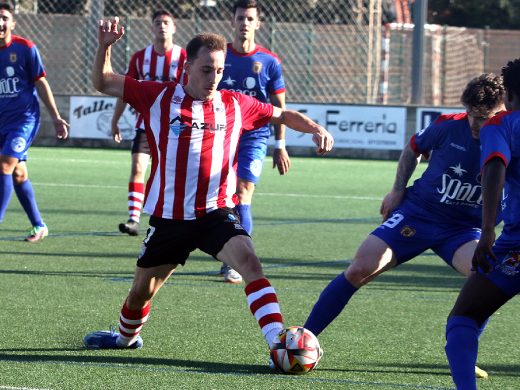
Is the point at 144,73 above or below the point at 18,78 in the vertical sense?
below

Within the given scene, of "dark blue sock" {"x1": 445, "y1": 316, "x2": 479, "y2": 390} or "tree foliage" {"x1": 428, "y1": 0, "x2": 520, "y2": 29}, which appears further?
"tree foliage" {"x1": 428, "y1": 0, "x2": 520, "y2": 29}

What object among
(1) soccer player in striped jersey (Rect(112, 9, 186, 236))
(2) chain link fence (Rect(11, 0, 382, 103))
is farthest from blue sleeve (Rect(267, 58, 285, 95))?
(2) chain link fence (Rect(11, 0, 382, 103))

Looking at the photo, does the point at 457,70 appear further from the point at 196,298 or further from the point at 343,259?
the point at 196,298

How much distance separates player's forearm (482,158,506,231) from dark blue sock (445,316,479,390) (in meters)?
0.46

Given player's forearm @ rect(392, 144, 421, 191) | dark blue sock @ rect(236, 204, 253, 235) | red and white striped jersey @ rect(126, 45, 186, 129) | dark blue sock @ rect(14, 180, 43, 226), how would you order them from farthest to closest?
red and white striped jersey @ rect(126, 45, 186, 129)
dark blue sock @ rect(14, 180, 43, 226)
dark blue sock @ rect(236, 204, 253, 235)
player's forearm @ rect(392, 144, 421, 191)

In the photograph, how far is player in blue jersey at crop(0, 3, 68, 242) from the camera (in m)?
10.4

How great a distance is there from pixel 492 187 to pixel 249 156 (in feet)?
14.3

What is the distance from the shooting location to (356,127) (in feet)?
68.7

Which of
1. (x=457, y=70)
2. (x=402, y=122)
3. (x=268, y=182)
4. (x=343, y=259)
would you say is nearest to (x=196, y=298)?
(x=343, y=259)

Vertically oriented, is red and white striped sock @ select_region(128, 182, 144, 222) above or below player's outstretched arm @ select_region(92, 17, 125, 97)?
below

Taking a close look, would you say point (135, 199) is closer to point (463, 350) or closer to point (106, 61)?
point (106, 61)

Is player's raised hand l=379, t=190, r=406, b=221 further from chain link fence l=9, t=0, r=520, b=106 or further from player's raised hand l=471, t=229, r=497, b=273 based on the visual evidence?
chain link fence l=9, t=0, r=520, b=106

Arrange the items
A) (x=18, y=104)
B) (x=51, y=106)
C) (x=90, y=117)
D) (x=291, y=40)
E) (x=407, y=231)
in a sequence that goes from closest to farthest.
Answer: (x=407, y=231) → (x=51, y=106) → (x=18, y=104) → (x=90, y=117) → (x=291, y=40)

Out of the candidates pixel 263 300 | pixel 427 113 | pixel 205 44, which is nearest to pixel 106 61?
pixel 205 44
